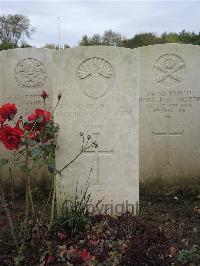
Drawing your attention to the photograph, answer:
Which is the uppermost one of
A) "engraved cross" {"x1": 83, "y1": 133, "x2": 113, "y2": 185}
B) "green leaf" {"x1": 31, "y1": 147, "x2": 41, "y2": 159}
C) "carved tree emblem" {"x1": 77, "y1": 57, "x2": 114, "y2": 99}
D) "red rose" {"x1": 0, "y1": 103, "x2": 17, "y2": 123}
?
"carved tree emblem" {"x1": 77, "y1": 57, "x2": 114, "y2": 99}

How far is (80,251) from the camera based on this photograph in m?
3.39

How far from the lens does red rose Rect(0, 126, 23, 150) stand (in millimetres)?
3189

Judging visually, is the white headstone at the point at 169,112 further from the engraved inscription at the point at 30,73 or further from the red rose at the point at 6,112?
the red rose at the point at 6,112

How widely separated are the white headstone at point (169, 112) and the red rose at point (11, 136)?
293 centimetres

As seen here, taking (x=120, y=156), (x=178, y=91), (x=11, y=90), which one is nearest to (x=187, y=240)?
(x=120, y=156)

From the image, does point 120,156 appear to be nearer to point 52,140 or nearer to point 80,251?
point 52,140

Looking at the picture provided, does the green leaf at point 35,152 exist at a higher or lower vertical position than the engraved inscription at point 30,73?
lower

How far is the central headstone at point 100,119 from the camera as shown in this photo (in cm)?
418

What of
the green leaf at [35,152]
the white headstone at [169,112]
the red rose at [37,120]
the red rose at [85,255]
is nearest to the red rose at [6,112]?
the red rose at [37,120]

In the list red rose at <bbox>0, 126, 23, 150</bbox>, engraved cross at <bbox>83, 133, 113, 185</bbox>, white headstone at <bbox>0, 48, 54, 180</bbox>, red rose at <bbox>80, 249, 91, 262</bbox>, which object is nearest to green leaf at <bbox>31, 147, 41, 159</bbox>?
red rose at <bbox>0, 126, 23, 150</bbox>

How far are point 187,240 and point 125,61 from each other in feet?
5.62

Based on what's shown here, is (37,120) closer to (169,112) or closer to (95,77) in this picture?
(95,77)

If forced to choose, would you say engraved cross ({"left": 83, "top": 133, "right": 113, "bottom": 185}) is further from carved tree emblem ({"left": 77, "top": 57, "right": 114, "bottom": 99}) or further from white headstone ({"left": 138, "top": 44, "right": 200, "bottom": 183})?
white headstone ({"left": 138, "top": 44, "right": 200, "bottom": 183})

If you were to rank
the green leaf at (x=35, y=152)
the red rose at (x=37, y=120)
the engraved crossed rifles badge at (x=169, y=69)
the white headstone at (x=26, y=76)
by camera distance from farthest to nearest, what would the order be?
the white headstone at (x=26, y=76), the engraved crossed rifles badge at (x=169, y=69), the red rose at (x=37, y=120), the green leaf at (x=35, y=152)
